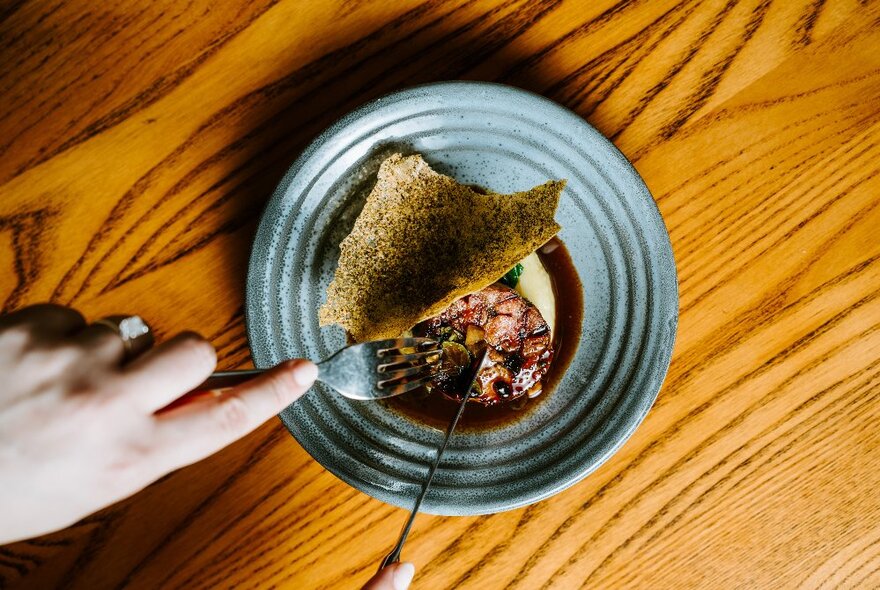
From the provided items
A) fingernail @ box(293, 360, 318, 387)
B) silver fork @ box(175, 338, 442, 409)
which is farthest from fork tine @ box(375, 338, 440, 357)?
fingernail @ box(293, 360, 318, 387)

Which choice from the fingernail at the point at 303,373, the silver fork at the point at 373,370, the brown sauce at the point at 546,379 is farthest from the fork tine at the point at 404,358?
the fingernail at the point at 303,373

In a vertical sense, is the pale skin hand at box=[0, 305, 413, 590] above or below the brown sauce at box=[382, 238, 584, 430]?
above

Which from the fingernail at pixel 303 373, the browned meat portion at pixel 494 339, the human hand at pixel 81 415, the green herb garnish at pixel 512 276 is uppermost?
the human hand at pixel 81 415

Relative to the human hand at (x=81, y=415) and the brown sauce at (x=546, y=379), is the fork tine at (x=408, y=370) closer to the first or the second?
the brown sauce at (x=546, y=379)

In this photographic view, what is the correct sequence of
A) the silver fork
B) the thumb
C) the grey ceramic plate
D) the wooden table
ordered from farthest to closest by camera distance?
the wooden table, the grey ceramic plate, the silver fork, the thumb

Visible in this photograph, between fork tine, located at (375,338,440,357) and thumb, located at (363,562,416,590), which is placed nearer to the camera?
thumb, located at (363,562,416,590)

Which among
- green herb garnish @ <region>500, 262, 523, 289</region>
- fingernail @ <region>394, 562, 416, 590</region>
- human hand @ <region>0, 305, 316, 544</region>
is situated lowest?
fingernail @ <region>394, 562, 416, 590</region>

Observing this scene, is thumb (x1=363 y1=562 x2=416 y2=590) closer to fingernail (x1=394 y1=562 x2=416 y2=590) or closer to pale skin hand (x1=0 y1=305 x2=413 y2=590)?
fingernail (x1=394 y1=562 x2=416 y2=590)
